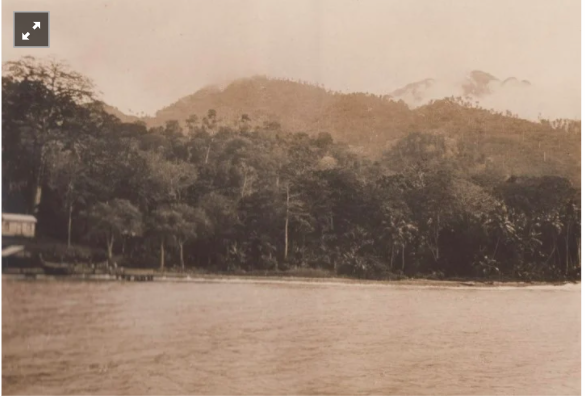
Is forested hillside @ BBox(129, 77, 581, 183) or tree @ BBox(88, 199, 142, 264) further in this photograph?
forested hillside @ BBox(129, 77, 581, 183)

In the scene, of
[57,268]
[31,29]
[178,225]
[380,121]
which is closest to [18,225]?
[57,268]

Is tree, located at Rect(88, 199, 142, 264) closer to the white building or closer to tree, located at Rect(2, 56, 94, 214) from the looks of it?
the white building

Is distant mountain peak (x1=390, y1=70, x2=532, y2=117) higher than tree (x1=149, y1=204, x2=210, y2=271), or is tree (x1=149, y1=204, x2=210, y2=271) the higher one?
distant mountain peak (x1=390, y1=70, x2=532, y2=117)

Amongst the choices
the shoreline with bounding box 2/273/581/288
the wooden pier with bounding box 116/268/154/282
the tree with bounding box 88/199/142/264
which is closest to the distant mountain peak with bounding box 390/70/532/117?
the shoreline with bounding box 2/273/581/288

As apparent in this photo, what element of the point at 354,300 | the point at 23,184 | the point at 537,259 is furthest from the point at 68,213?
the point at 537,259

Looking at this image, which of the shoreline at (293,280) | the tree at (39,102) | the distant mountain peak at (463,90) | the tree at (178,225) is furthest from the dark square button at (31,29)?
the distant mountain peak at (463,90)

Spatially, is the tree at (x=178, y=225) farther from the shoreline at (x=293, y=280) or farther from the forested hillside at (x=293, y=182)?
the shoreline at (x=293, y=280)
